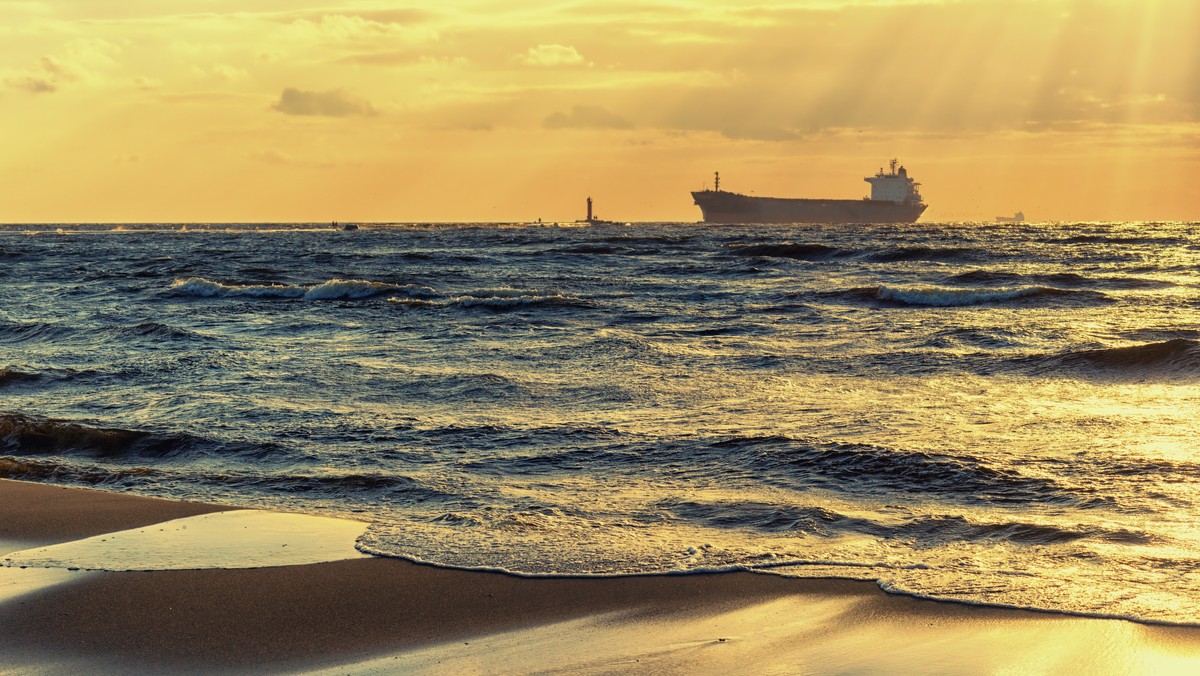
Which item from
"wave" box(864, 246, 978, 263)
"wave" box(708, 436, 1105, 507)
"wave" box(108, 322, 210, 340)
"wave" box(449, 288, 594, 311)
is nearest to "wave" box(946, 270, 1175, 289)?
"wave" box(864, 246, 978, 263)

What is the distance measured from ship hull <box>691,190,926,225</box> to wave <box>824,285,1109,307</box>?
12560cm

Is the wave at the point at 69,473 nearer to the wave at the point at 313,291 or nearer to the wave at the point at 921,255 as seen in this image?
the wave at the point at 313,291

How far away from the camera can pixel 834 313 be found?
19.8 m

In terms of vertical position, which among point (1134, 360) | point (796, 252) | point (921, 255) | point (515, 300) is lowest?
point (1134, 360)

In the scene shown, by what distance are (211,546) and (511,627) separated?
2.20 metres

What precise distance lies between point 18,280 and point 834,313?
84.3 ft

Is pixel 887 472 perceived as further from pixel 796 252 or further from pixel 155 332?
pixel 796 252

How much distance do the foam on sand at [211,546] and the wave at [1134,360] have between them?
9081mm

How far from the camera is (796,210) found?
147m

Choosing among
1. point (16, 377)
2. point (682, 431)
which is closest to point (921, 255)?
point (682, 431)

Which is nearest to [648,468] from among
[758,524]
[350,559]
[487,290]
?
[758,524]

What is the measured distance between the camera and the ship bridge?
154875mm

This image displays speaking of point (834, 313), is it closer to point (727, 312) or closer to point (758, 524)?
point (727, 312)

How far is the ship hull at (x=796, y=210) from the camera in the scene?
14838 centimetres
